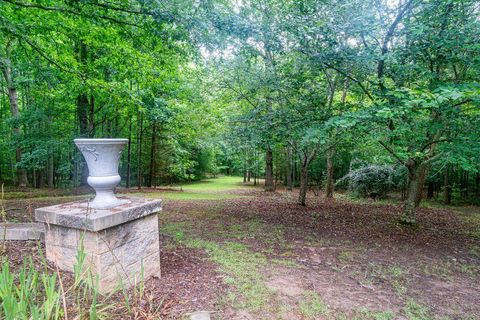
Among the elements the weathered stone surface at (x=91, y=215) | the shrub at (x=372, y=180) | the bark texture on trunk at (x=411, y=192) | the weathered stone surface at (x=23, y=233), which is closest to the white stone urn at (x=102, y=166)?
the weathered stone surface at (x=91, y=215)

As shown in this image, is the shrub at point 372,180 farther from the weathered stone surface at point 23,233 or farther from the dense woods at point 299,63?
the weathered stone surface at point 23,233

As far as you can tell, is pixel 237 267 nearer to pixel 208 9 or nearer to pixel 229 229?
pixel 229 229

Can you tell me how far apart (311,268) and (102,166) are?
2.67 m

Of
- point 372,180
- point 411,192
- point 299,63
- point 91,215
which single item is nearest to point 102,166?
point 91,215

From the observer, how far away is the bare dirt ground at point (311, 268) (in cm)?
232

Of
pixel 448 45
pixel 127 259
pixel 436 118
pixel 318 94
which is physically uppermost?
pixel 448 45

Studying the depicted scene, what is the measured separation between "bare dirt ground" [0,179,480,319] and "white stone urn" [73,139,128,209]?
0.89 m

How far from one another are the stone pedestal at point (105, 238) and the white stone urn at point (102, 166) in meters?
0.16

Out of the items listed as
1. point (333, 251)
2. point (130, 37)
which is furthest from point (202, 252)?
point (130, 37)

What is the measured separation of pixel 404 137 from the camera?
4.54 metres

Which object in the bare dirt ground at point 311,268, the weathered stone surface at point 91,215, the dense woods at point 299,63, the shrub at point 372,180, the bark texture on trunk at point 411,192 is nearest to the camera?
the weathered stone surface at point 91,215

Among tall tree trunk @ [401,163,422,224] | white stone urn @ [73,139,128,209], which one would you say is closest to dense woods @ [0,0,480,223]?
tall tree trunk @ [401,163,422,224]

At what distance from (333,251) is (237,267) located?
65.0 inches

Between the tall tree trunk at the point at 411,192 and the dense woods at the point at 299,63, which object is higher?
the dense woods at the point at 299,63
